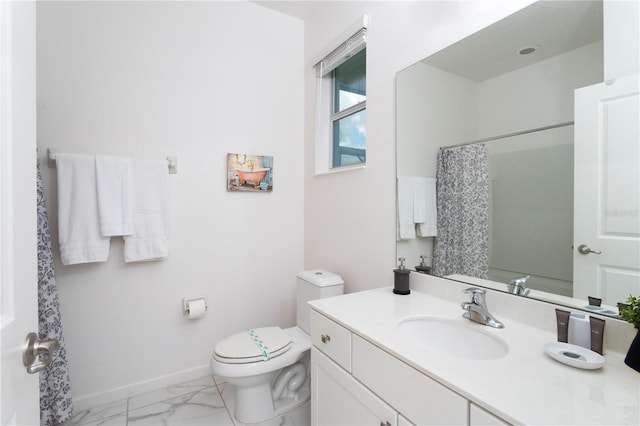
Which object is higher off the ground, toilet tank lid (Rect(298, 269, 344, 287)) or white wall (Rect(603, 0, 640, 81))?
white wall (Rect(603, 0, 640, 81))

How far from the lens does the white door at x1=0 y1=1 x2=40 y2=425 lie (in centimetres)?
55

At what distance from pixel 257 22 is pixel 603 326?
2.58m

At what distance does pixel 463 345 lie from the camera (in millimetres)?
1089

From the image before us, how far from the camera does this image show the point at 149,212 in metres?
1.84

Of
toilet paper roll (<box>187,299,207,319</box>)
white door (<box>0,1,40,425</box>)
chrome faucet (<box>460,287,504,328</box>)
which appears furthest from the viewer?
toilet paper roll (<box>187,299,207,319</box>)

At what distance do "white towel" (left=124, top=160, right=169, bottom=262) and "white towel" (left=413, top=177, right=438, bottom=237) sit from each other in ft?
5.01

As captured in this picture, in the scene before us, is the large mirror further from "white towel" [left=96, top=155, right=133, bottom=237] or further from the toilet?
"white towel" [left=96, top=155, right=133, bottom=237]

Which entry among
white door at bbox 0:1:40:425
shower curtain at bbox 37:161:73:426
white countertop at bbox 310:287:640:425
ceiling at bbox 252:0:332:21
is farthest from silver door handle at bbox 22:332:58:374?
ceiling at bbox 252:0:332:21

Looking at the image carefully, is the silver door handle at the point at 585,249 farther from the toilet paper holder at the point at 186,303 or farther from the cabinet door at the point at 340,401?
the toilet paper holder at the point at 186,303

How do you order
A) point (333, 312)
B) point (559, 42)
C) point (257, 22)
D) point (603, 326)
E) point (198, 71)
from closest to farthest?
point (603, 326), point (559, 42), point (333, 312), point (198, 71), point (257, 22)

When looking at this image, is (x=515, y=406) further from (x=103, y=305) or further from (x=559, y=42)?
(x=103, y=305)

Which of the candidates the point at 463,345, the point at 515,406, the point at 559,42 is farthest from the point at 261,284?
the point at 559,42

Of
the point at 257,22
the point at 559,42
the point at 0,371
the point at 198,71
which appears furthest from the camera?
the point at 257,22

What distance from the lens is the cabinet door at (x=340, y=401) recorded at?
0.94m
